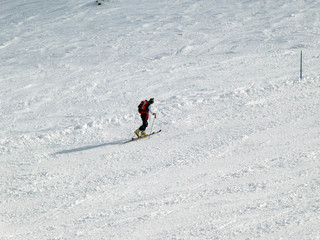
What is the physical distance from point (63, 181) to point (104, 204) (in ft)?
6.80

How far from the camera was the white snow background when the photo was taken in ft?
28.8

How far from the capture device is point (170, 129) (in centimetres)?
1339

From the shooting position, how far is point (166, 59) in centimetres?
2145

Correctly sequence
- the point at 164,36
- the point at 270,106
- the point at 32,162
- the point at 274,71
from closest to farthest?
the point at 32,162 → the point at 270,106 → the point at 274,71 → the point at 164,36

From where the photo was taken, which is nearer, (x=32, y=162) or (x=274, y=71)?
(x=32, y=162)

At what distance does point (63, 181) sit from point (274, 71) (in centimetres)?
1109

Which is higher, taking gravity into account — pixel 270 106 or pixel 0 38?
pixel 0 38

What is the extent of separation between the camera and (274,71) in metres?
17.1

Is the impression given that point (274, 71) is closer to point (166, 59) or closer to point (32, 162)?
point (166, 59)

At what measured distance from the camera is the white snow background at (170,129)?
28.8ft

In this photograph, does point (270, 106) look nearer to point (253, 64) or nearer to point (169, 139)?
point (169, 139)

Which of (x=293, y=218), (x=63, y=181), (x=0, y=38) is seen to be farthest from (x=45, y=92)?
(x=293, y=218)

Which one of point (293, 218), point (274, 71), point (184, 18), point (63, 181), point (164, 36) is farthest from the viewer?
point (184, 18)

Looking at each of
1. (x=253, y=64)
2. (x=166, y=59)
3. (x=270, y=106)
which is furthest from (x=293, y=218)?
(x=166, y=59)
